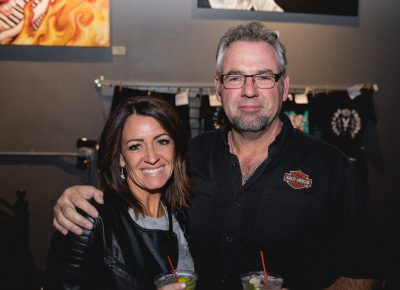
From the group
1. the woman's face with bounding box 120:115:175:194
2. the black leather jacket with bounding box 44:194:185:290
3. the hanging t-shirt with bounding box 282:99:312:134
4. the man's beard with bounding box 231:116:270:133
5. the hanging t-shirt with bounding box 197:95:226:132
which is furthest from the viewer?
the hanging t-shirt with bounding box 282:99:312:134

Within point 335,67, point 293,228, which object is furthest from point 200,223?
point 335,67

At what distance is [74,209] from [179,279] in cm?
52

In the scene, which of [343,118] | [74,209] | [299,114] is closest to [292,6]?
[299,114]

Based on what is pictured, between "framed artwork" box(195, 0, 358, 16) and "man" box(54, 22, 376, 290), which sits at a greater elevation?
"framed artwork" box(195, 0, 358, 16)

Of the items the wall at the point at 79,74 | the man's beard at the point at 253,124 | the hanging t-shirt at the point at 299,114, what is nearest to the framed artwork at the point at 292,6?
the wall at the point at 79,74

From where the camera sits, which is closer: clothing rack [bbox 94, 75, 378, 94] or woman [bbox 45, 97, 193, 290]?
woman [bbox 45, 97, 193, 290]

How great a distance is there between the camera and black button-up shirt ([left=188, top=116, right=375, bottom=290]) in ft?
6.03

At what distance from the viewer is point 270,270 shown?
6.16 feet

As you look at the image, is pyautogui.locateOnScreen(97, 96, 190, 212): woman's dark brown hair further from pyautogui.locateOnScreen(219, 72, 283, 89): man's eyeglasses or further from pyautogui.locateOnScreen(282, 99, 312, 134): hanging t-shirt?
pyautogui.locateOnScreen(282, 99, 312, 134): hanging t-shirt

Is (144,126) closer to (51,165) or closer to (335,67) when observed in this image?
(51,165)

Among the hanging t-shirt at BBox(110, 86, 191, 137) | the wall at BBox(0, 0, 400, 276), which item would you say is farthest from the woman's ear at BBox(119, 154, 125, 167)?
the wall at BBox(0, 0, 400, 276)

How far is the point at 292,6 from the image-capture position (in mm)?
4273

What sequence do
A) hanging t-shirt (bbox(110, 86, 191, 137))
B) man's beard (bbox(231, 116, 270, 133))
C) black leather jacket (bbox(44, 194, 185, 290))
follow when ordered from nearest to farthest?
black leather jacket (bbox(44, 194, 185, 290)) → man's beard (bbox(231, 116, 270, 133)) → hanging t-shirt (bbox(110, 86, 191, 137))

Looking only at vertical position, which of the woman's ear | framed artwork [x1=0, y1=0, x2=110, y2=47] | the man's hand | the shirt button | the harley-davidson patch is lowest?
the shirt button
